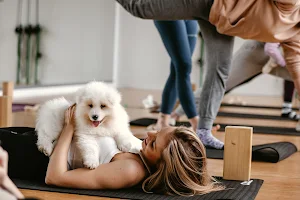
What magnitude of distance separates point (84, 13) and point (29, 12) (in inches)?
65.5

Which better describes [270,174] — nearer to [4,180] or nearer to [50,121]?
[50,121]

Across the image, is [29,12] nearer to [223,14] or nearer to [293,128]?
[293,128]

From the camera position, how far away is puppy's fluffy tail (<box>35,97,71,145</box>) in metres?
2.26

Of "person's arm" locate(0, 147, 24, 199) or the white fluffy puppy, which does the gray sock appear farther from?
"person's arm" locate(0, 147, 24, 199)

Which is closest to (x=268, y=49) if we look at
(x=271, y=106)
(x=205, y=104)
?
(x=205, y=104)

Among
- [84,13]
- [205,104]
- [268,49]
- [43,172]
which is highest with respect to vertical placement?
[84,13]

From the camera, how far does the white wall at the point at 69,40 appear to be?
5547 millimetres

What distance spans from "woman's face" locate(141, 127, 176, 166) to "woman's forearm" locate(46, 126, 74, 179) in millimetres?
280

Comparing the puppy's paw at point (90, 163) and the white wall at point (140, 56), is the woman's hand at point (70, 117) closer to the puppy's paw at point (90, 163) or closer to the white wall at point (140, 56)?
the puppy's paw at point (90, 163)

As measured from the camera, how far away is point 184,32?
3.63 m

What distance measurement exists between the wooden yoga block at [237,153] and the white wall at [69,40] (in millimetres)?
3370

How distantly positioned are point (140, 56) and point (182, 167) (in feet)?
24.5

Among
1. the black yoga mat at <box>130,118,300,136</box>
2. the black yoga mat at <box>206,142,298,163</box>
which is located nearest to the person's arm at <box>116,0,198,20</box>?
the black yoga mat at <box>206,142,298,163</box>

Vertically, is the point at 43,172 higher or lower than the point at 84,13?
lower
